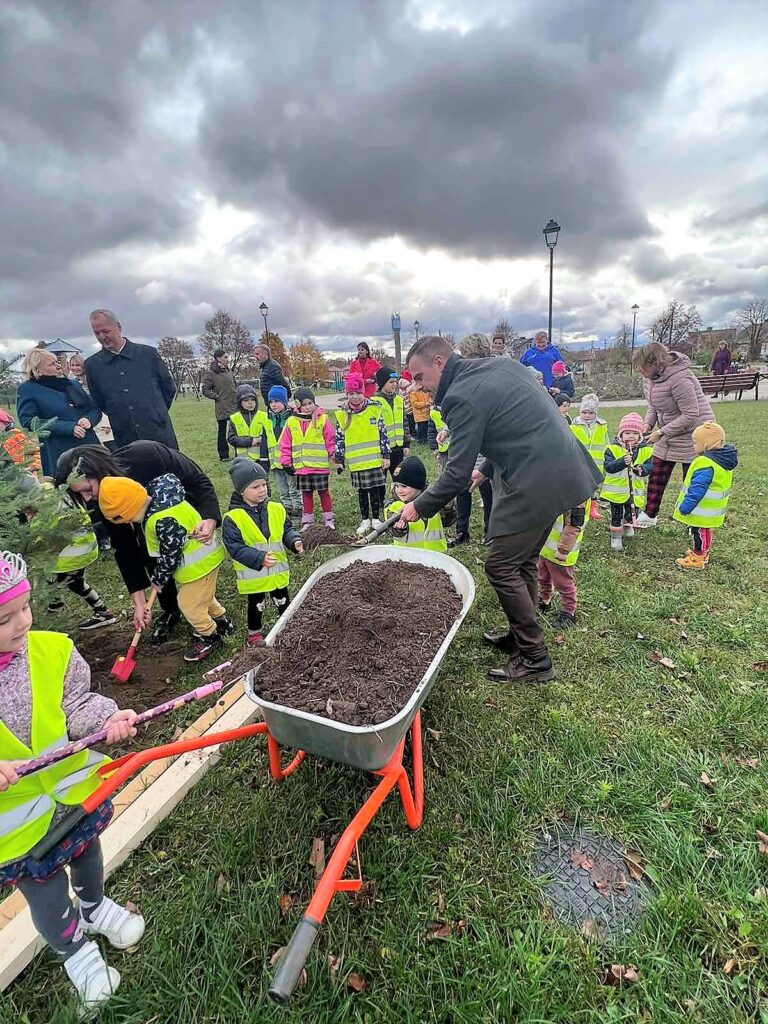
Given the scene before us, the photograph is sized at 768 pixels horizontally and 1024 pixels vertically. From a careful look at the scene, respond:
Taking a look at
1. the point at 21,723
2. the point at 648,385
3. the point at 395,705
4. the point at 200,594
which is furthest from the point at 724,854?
the point at 648,385

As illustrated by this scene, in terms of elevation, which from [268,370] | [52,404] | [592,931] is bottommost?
[592,931]

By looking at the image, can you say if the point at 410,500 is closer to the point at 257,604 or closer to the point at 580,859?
the point at 257,604

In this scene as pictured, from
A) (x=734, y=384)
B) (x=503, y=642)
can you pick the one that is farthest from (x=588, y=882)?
(x=734, y=384)

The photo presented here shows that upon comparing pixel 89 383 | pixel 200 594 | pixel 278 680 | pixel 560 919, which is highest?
pixel 89 383

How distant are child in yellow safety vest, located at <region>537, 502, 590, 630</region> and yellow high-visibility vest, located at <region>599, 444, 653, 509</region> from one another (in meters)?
1.96

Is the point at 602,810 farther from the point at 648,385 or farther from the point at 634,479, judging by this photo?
the point at 648,385

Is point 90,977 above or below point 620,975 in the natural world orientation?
above

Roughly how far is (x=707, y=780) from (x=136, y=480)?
13.2ft

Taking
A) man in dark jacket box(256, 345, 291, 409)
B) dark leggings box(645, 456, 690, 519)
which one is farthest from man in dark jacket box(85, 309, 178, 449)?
dark leggings box(645, 456, 690, 519)

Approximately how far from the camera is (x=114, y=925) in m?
1.94

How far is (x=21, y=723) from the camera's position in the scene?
1543 millimetres

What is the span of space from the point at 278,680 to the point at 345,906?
993 mm

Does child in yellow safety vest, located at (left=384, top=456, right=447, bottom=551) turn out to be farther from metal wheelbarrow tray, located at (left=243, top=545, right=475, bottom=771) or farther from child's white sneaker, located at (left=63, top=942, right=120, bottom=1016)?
child's white sneaker, located at (left=63, top=942, right=120, bottom=1016)

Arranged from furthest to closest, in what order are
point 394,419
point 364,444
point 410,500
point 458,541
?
1. point 394,419
2. point 364,444
3. point 458,541
4. point 410,500
